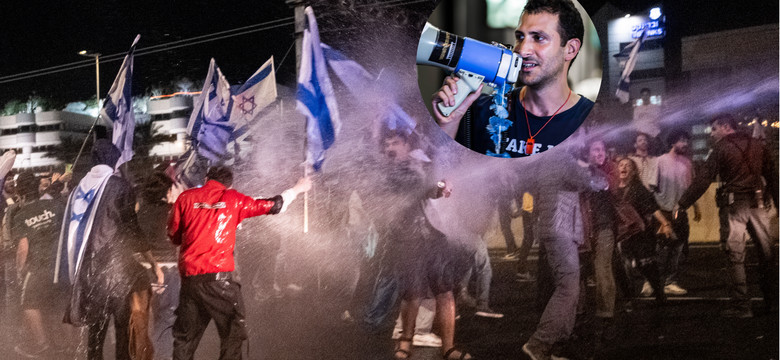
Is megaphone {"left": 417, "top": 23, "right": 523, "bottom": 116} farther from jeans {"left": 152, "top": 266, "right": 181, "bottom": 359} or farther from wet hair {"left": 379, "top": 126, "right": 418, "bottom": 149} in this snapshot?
jeans {"left": 152, "top": 266, "right": 181, "bottom": 359}

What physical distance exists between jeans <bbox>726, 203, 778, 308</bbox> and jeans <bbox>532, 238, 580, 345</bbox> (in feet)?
1.97

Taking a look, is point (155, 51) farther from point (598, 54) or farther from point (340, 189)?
point (598, 54)

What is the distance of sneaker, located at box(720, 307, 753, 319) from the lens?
9.24 feet

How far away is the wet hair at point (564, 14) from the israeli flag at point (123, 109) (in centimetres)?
202

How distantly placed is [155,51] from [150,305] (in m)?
1.28

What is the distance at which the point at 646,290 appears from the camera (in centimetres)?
290

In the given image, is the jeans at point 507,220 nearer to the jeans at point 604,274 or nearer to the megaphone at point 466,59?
the jeans at point 604,274

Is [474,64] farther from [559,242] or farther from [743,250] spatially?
[743,250]

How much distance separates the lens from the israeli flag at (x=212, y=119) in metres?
3.45

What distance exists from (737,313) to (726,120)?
30.0 inches

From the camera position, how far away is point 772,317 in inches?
110

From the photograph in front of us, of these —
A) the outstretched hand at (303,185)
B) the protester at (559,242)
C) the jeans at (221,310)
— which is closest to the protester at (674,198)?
the protester at (559,242)

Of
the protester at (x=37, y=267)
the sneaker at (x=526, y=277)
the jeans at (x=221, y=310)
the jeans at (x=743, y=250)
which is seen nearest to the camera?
the jeans at (x=743, y=250)

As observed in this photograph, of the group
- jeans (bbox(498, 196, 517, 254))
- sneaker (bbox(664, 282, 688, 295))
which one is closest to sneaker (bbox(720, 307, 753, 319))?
sneaker (bbox(664, 282, 688, 295))
